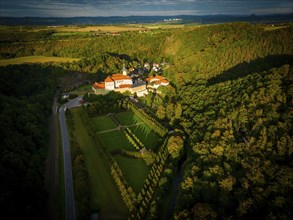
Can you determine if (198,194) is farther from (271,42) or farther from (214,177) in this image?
(271,42)

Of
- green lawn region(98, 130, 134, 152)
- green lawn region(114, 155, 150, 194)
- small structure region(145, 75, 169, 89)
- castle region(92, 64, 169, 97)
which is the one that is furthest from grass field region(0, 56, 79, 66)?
green lawn region(114, 155, 150, 194)

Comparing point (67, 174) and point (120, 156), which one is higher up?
point (120, 156)

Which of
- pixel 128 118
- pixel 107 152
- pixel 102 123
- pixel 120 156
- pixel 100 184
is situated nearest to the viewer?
pixel 100 184

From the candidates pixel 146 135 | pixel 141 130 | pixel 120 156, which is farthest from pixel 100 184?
pixel 141 130

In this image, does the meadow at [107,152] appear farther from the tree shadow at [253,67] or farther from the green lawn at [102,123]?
the tree shadow at [253,67]

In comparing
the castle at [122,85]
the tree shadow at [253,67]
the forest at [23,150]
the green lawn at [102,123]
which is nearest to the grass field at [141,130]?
the green lawn at [102,123]

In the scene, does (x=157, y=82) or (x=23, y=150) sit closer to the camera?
(x=23, y=150)

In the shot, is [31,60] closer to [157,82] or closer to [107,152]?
[157,82]
